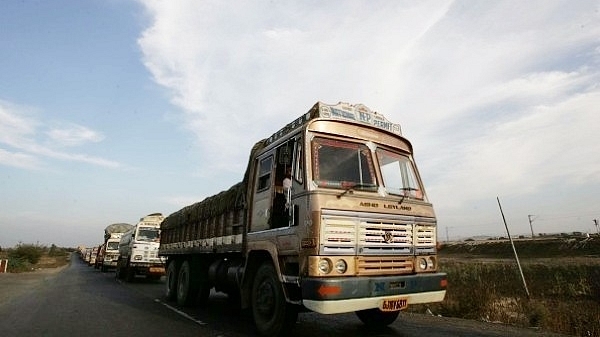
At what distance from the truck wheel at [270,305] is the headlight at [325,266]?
0.83m

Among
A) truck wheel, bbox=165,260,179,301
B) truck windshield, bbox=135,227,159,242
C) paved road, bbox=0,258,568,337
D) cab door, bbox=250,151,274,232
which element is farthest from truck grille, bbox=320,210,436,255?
truck windshield, bbox=135,227,159,242

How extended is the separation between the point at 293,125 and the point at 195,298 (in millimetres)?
5353

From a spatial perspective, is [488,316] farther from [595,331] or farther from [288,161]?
[288,161]

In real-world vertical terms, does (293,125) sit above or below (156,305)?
above

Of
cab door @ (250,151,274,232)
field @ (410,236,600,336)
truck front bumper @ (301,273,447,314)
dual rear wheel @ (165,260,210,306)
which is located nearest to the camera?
truck front bumper @ (301,273,447,314)

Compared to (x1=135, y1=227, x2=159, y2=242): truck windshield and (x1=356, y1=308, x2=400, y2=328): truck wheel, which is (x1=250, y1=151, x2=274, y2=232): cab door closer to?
(x1=356, y1=308, x2=400, y2=328): truck wheel

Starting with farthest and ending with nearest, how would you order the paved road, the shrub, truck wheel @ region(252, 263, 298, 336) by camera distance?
the shrub, the paved road, truck wheel @ region(252, 263, 298, 336)

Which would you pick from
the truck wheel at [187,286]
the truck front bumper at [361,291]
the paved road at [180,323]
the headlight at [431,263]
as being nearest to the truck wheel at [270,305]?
the paved road at [180,323]

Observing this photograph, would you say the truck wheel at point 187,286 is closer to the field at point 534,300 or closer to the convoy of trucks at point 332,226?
the convoy of trucks at point 332,226

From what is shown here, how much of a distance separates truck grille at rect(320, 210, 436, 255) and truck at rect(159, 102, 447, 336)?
0.01 m

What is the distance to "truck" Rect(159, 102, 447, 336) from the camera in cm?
498

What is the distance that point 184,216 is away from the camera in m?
11.0

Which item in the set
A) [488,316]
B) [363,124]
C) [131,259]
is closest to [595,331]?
[488,316]

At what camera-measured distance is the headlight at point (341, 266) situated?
496cm
